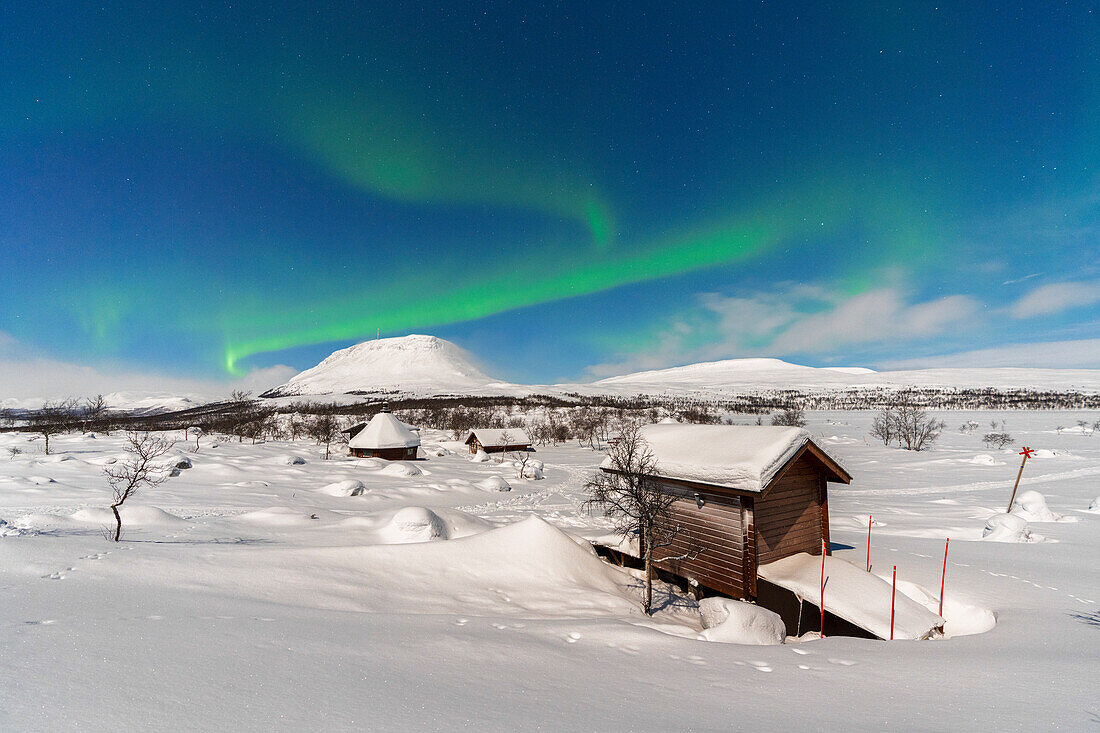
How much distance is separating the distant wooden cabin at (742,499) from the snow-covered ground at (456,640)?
1.59m

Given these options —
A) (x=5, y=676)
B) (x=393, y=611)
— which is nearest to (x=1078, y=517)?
(x=393, y=611)

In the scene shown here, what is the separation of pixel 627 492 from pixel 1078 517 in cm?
2098

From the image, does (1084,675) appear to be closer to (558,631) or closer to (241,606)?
(558,631)

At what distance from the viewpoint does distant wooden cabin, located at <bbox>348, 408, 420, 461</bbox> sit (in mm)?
45469

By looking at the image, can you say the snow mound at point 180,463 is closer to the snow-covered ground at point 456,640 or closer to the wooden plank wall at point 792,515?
the snow-covered ground at point 456,640

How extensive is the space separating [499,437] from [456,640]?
55.8m

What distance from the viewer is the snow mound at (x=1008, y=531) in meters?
14.9

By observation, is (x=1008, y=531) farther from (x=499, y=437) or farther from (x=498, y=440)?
(x=499, y=437)

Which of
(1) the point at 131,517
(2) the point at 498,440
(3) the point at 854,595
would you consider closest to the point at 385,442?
(2) the point at 498,440

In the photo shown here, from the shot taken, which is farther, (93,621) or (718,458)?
(718,458)

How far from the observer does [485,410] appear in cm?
12775

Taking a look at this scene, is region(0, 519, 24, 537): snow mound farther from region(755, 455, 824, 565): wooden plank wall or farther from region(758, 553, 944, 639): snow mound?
region(758, 553, 944, 639): snow mound

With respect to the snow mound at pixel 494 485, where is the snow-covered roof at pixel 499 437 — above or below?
above

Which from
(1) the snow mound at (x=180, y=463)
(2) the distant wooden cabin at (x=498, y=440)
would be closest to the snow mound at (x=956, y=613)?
(1) the snow mound at (x=180, y=463)
